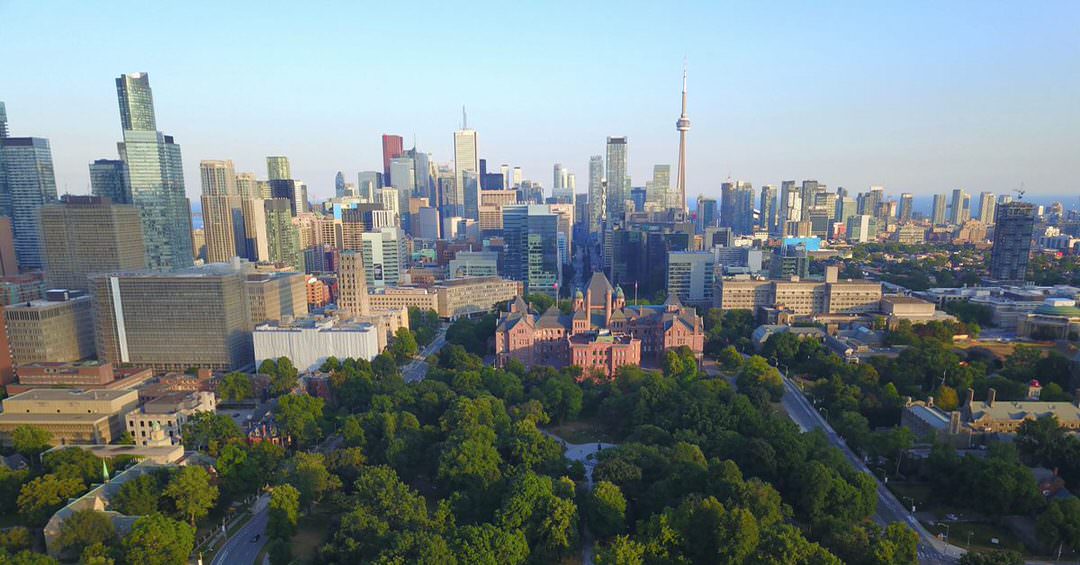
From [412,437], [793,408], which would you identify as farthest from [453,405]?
[793,408]

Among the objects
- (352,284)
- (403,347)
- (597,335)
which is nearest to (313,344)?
(403,347)

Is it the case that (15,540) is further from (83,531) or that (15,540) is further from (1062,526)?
(1062,526)

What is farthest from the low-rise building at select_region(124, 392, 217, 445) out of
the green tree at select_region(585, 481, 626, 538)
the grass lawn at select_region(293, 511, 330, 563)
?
the green tree at select_region(585, 481, 626, 538)

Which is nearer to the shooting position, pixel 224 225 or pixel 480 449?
pixel 480 449

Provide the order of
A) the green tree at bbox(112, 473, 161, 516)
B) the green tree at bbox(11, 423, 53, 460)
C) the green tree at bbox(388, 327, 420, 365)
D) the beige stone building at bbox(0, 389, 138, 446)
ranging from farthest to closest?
the green tree at bbox(388, 327, 420, 365), the beige stone building at bbox(0, 389, 138, 446), the green tree at bbox(11, 423, 53, 460), the green tree at bbox(112, 473, 161, 516)

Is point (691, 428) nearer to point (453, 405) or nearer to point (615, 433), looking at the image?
point (615, 433)

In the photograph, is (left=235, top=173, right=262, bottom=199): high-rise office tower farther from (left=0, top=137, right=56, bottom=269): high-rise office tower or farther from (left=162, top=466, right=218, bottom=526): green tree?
(left=162, top=466, right=218, bottom=526): green tree
